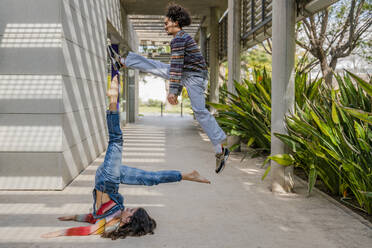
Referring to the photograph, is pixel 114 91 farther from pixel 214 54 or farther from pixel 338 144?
pixel 214 54

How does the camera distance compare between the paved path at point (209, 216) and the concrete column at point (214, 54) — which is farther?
the concrete column at point (214, 54)

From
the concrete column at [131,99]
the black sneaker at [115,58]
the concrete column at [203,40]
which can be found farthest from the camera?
the concrete column at [203,40]

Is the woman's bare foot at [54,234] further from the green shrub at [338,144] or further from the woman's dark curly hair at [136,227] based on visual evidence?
the green shrub at [338,144]

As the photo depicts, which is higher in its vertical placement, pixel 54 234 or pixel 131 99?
pixel 131 99

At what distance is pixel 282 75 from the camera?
442 cm

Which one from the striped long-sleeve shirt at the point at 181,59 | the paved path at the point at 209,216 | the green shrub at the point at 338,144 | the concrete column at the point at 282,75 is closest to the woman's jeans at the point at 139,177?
the paved path at the point at 209,216

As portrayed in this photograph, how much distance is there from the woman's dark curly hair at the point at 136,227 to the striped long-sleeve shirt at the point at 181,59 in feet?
3.55

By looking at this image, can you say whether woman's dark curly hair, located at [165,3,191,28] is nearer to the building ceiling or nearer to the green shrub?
the green shrub

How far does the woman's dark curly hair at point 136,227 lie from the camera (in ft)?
9.90

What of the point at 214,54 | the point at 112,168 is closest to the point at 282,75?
the point at 112,168

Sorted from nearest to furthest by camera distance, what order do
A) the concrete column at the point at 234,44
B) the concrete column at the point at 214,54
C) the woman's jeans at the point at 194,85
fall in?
the woman's jeans at the point at 194,85 < the concrete column at the point at 234,44 < the concrete column at the point at 214,54

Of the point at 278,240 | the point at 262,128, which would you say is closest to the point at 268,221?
the point at 278,240

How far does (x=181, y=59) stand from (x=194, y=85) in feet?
0.92

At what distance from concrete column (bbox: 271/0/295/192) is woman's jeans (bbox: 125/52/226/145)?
107 centimetres
